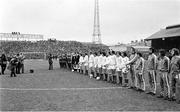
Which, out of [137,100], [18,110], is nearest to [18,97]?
[18,110]

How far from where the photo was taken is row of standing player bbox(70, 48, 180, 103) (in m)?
10.2

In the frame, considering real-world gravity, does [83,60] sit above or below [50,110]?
above

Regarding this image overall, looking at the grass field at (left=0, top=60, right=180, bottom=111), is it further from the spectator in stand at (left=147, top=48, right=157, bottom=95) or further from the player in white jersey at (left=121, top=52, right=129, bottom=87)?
the player in white jersey at (left=121, top=52, right=129, bottom=87)

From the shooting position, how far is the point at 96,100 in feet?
33.1

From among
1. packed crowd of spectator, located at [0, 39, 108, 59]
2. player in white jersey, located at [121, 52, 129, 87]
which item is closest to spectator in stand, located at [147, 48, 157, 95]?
player in white jersey, located at [121, 52, 129, 87]

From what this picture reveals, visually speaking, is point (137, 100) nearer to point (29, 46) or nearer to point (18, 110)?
point (18, 110)

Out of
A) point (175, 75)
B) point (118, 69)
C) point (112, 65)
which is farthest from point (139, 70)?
point (112, 65)

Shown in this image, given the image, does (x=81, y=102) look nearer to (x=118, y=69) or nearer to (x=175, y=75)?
(x=175, y=75)

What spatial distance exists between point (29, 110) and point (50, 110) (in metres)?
0.65

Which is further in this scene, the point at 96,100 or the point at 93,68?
the point at 93,68

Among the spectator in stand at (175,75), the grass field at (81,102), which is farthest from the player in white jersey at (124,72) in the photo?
the spectator in stand at (175,75)

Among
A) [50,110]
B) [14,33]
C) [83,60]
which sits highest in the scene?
[14,33]

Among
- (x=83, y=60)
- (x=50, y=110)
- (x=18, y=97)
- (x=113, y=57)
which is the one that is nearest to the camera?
(x=50, y=110)

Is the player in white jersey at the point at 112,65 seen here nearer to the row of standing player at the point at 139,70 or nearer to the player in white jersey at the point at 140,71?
the row of standing player at the point at 139,70
